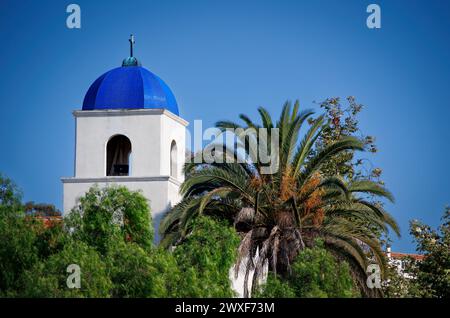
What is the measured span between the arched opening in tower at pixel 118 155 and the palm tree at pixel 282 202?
A: 12.1ft

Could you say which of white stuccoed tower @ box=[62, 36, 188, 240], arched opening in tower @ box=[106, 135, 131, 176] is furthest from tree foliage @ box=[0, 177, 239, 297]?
arched opening in tower @ box=[106, 135, 131, 176]

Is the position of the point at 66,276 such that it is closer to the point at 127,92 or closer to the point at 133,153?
the point at 133,153

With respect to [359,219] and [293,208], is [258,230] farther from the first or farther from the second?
[359,219]

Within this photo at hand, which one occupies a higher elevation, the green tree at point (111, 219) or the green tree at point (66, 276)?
the green tree at point (111, 219)

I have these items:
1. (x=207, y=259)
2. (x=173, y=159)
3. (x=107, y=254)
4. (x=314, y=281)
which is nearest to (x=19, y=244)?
(x=107, y=254)

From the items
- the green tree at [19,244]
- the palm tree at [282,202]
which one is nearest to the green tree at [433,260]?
the palm tree at [282,202]

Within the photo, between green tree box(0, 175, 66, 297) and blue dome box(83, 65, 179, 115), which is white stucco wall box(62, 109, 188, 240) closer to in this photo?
blue dome box(83, 65, 179, 115)

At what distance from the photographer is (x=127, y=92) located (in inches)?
1312

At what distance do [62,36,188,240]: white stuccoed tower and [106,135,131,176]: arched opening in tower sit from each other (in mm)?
799

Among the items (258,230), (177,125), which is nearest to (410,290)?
(258,230)

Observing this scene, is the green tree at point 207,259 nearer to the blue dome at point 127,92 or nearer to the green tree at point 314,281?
the green tree at point 314,281

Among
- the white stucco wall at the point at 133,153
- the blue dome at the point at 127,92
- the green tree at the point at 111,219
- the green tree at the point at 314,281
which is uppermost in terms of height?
the blue dome at the point at 127,92

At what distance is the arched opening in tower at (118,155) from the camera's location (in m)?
34.6
